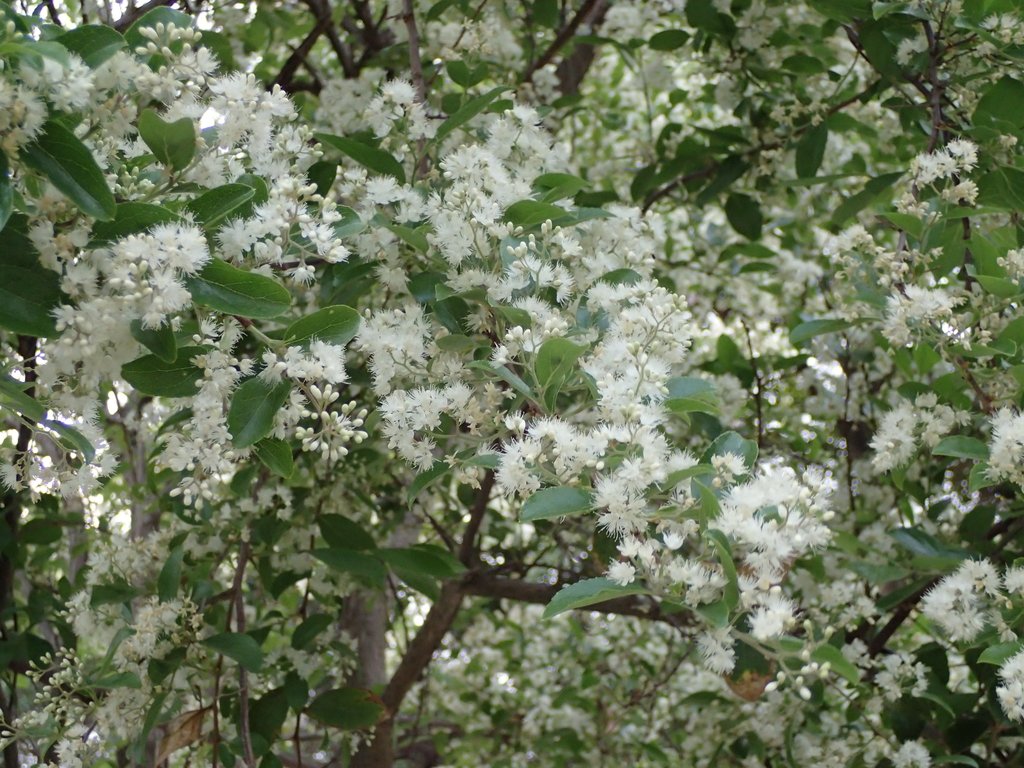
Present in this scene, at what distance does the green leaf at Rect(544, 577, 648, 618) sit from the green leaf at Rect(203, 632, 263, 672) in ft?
3.91

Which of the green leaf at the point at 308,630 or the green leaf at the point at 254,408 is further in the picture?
→ the green leaf at the point at 308,630

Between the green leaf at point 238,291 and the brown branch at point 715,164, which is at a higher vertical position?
the brown branch at point 715,164

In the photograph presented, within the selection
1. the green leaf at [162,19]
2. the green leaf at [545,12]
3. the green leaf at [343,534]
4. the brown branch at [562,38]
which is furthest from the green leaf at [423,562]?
the green leaf at [545,12]

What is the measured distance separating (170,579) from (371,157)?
3.58ft

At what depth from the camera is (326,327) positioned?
1.84 m

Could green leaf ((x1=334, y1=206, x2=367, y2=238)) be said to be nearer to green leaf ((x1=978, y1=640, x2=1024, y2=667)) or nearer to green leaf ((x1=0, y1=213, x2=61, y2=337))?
green leaf ((x1=0, y1=213, x2=61, y2=337))

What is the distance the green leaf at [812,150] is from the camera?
334cm

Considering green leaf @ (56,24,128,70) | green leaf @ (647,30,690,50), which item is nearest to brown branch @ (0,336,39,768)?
green leaf @ (56,24,128,70)

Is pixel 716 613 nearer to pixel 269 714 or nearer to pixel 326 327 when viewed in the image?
pixel 326 327

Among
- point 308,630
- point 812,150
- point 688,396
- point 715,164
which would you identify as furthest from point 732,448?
point 715,164

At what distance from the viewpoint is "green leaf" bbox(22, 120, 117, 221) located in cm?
158

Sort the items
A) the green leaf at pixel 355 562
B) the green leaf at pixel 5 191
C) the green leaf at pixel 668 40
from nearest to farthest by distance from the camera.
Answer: the green leaf at pixel 5 191
the green leaf at pixel 355 562
the green leaf at pixel 668 40

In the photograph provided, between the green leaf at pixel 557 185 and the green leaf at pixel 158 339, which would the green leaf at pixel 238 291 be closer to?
the green leaf at pixel 158 339

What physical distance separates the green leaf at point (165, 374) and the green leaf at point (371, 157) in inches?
28.9
